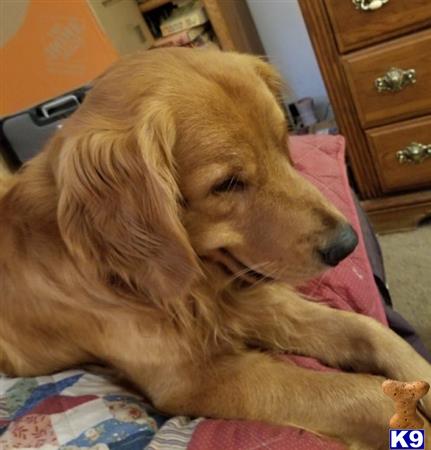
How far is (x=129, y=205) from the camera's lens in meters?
0.82

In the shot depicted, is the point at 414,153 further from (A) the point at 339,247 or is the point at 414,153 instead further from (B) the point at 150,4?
(B) the point at 150,4

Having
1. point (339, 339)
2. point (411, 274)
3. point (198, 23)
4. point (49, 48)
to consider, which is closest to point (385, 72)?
point (411, 274)

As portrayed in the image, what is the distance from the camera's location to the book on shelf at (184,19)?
213 centimetres

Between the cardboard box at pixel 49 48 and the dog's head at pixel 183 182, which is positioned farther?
the cardboard box at pixel 49 48

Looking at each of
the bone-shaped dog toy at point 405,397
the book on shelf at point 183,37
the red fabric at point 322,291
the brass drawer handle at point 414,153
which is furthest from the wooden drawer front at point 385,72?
the bone-shaped dog toy at point 405,397

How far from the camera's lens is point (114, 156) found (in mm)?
829

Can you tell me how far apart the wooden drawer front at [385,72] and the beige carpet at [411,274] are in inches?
18.5

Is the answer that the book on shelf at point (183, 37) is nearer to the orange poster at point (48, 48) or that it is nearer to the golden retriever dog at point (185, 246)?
the orange poster at point (48, 48)

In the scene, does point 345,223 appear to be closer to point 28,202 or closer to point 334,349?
point 334,349

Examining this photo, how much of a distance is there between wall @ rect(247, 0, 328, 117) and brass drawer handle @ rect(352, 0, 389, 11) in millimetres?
822

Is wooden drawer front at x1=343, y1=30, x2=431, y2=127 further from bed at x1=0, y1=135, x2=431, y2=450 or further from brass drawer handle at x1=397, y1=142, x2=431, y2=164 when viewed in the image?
bed at x1=0, y1=135, x2=431, y2=450

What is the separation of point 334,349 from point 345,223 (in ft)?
0.91

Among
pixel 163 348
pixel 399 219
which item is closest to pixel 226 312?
pixel 163 348

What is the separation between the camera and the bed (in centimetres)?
83
